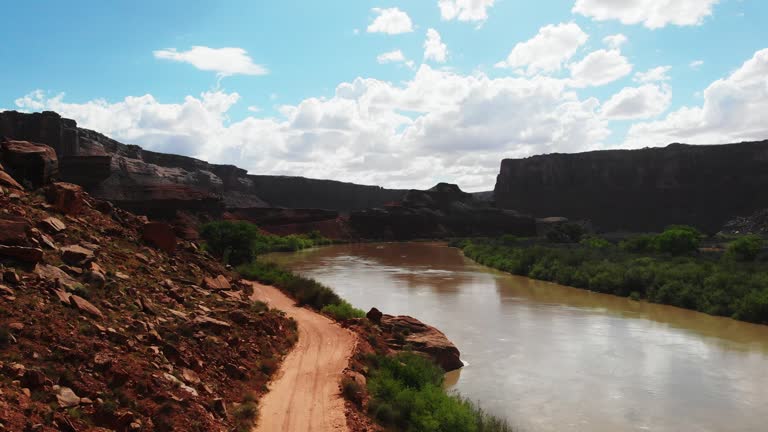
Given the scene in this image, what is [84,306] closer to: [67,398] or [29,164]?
[67,398]

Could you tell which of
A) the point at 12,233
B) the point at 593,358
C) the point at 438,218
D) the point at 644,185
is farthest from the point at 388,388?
the point at 644,185

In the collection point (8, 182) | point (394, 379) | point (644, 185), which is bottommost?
point (394, 379)

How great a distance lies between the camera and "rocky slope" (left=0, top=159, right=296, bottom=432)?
23.2ft

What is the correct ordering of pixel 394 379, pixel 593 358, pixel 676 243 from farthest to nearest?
pixel 676 243 < pixel 593 358 < pixel 394 379

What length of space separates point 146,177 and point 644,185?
307 ft

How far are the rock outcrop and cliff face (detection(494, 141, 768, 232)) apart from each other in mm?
21347

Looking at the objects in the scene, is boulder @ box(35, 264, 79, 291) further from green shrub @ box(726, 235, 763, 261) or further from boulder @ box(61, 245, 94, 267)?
green shrub @ box(726, 235, 763, 261)

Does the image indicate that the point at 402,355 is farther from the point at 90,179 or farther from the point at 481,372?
the point at 90,179

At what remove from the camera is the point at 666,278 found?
1196 inches

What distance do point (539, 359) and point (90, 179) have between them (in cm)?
5430

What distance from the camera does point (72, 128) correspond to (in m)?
67.8

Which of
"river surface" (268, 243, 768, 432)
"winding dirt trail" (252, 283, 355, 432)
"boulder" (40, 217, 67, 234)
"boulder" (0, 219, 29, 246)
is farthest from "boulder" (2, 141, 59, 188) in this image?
"river surface" (268, 243, 768, 432)

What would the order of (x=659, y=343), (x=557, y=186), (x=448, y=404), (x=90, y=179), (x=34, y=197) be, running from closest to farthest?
1. (x=448, y=404)
2. (x=34, y=197)
3. (x=659, y=343)
4. (x=90, y=179)
5. (x=557, y=186)

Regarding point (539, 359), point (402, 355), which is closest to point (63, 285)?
point (402, 355)
